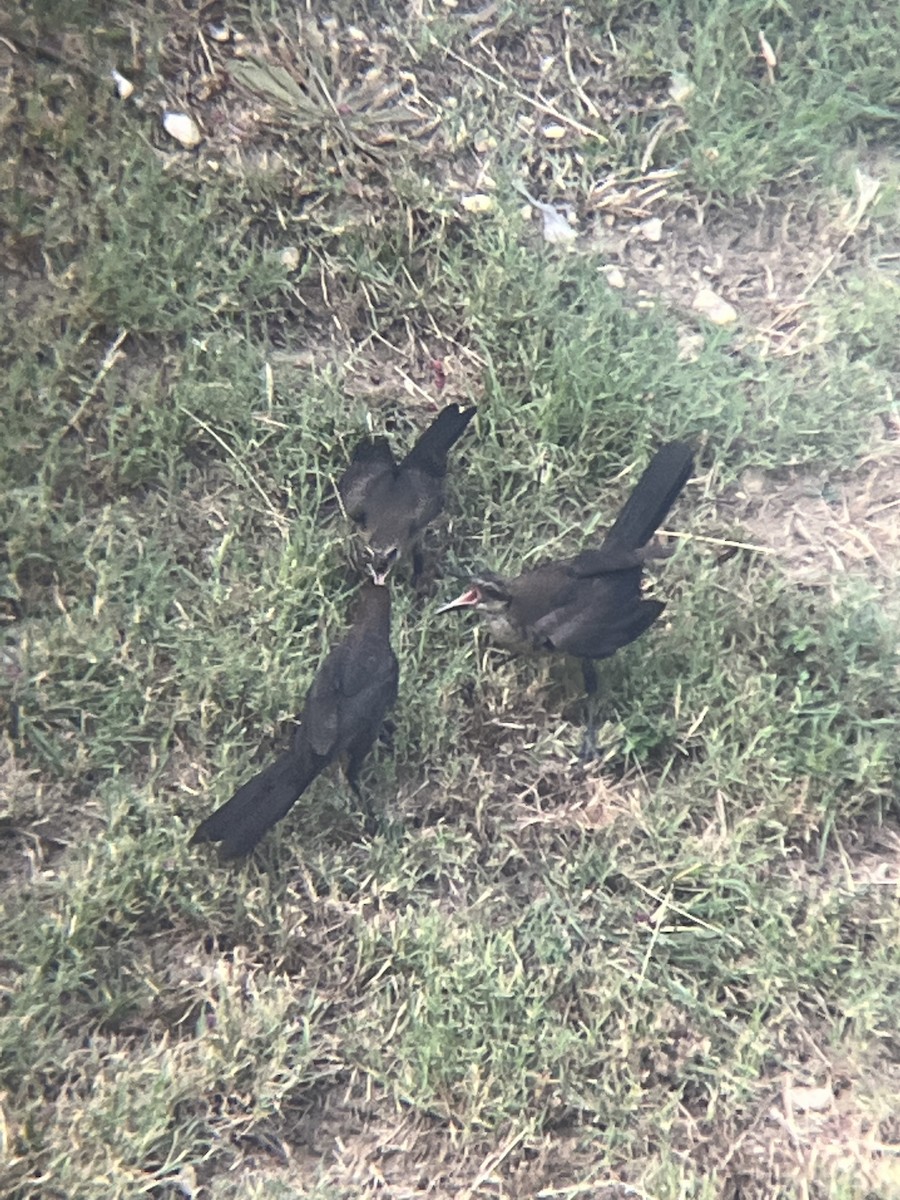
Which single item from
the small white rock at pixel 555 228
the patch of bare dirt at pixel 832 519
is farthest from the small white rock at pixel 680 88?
the patch of bare dirt at pixel 832 519

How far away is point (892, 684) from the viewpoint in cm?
400

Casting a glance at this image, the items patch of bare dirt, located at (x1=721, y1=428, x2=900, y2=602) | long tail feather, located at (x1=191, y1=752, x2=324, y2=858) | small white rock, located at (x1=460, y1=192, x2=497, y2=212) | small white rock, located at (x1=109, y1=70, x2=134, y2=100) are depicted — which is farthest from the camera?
small white rock, located at (x1=460, y1=192, x2=497, y2=212)

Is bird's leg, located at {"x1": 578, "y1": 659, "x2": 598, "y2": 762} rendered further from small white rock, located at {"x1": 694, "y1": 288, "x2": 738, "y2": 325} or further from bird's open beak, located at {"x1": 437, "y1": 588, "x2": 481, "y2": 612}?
small white rock, located at {"x1": 694, "y1": 288, "x2": 738, "y2": 325}

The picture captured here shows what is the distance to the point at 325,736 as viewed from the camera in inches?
140

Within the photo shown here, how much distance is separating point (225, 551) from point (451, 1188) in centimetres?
235

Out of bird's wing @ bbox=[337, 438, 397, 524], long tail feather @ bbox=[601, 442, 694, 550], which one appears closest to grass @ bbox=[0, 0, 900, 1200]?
bird's wing @ bbox=[337, 438, 397, 524]

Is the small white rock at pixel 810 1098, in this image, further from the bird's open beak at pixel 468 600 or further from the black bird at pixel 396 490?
the black bird at pixel 396 490

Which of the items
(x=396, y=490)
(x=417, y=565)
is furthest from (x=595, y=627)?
(x=396, y=490)

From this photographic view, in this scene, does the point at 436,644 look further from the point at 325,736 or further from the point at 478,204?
the point at 478,204

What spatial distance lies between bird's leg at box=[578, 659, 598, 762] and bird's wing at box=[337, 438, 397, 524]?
3.41 feet

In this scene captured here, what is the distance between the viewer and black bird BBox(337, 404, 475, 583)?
156 inches

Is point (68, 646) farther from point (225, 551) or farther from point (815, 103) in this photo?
point (815, 103)

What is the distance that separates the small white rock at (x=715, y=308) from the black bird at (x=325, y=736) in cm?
207

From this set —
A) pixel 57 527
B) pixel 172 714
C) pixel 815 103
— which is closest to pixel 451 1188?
pixel 172 714
